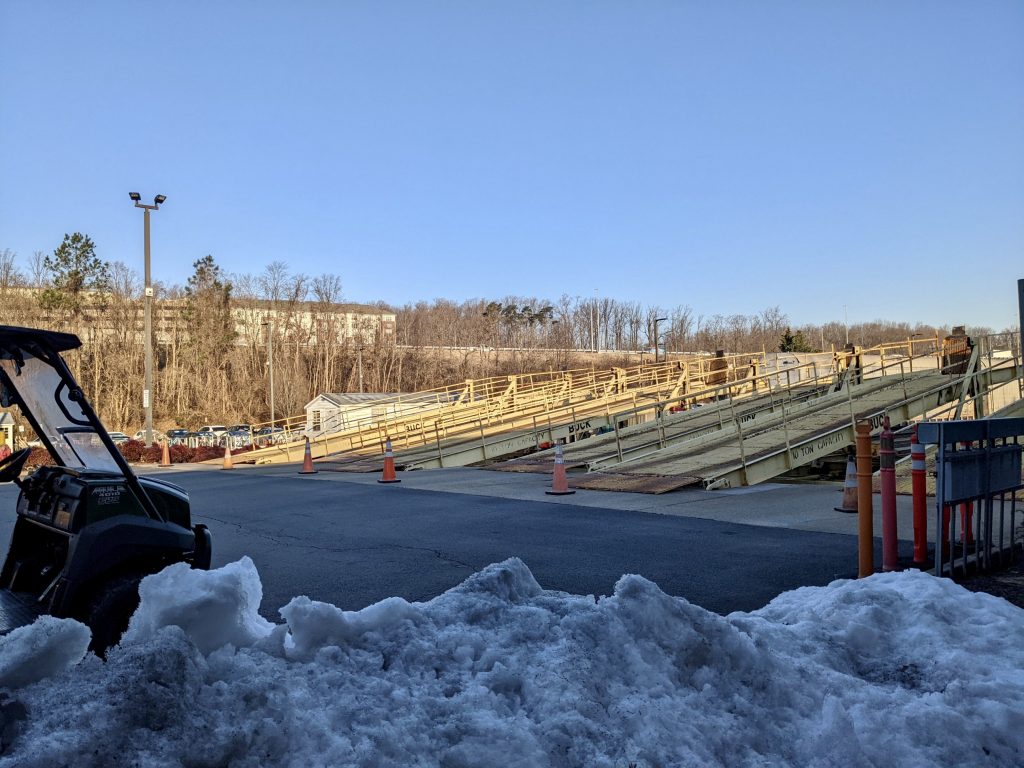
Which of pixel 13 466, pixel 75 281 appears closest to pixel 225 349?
pixel 75 281

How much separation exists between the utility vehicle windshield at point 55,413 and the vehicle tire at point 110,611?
31.9 inches

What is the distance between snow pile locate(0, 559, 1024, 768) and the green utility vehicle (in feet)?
3.37

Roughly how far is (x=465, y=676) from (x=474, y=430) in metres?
25.2

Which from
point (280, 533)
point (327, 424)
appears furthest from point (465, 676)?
point (327, 424)

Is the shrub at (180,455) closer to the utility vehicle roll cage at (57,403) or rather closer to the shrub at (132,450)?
the shrub at (132,450)

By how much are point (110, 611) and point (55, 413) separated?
57.9 inches

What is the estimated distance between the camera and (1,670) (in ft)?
9.64

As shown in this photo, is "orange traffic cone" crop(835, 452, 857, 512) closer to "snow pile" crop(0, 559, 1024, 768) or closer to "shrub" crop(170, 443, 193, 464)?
"snow pile" crop(0, 559, 1024, 768)

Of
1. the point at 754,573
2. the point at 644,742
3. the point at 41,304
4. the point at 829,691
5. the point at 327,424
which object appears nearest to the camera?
the point at 644,742

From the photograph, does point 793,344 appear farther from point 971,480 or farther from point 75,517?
point 75,517

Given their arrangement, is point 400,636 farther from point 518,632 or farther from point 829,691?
point 829,691

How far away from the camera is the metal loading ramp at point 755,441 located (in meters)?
15.4

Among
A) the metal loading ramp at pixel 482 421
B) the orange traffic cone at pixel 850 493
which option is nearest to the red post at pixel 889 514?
the orange traffic cone at pixel 850 493

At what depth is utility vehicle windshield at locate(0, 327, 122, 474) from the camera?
4.92m
